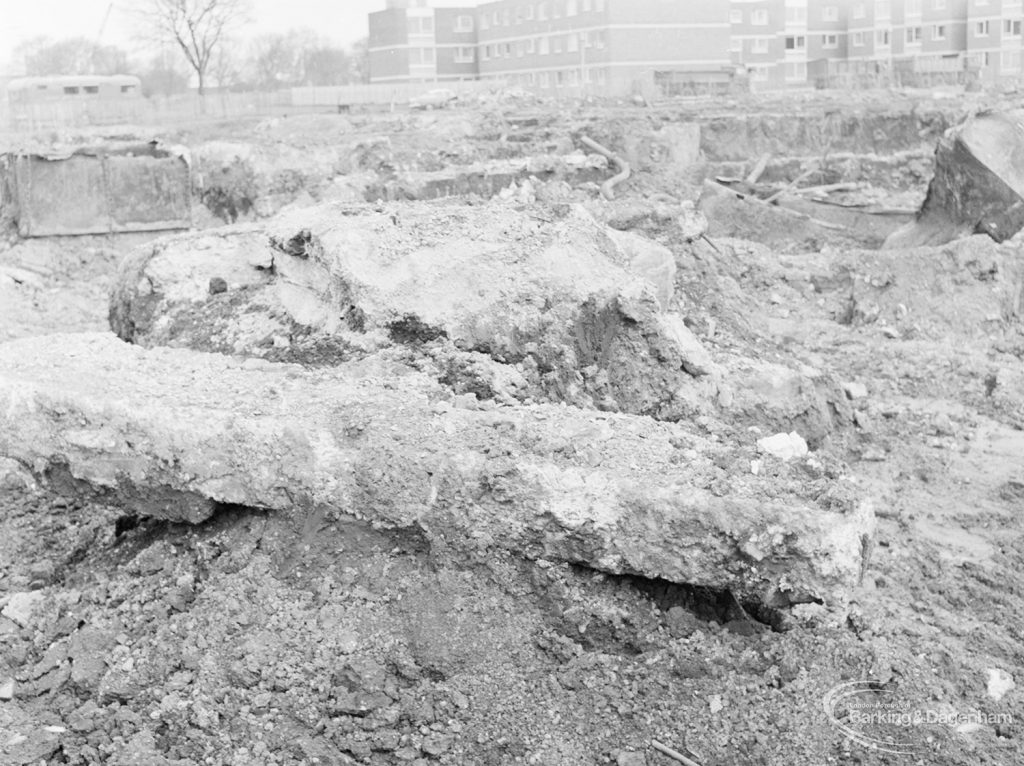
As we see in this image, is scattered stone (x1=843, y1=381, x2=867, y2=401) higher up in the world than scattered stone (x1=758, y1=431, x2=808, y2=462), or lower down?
lower down

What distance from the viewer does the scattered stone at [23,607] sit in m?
4.16

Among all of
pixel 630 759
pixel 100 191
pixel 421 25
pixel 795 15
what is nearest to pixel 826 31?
pixel 795 15

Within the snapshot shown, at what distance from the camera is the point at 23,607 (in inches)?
166

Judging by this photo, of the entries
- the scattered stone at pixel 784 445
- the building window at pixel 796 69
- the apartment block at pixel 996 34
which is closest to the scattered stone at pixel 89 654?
the scattered stone at pixel 784 445

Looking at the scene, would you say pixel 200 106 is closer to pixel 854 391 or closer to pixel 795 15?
pixel 854 391

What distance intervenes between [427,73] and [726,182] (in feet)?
113

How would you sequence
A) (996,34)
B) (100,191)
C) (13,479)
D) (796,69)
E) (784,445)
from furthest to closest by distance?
(796,69) < (996,34) < (100,191) < (13,479) < (784,445)

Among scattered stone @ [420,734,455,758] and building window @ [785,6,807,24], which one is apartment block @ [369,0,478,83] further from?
scattered stone @ [420,734,455,758]

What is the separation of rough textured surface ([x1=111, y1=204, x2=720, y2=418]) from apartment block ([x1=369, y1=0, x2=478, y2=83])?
44.2 metres

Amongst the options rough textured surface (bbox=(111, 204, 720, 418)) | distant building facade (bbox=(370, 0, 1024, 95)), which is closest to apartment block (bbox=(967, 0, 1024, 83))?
distant building facade (bbox=(370, 0, 1024, 95))

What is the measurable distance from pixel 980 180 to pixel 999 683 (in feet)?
29.3

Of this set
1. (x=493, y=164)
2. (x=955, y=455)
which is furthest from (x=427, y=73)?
(x=955, y=455)

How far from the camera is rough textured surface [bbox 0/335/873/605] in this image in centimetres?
351

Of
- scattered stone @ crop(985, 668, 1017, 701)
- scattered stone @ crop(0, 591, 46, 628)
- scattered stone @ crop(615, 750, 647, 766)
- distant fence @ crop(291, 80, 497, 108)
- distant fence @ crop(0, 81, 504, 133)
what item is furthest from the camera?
distant fence @ crop(291, 80, 497, 108)
